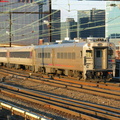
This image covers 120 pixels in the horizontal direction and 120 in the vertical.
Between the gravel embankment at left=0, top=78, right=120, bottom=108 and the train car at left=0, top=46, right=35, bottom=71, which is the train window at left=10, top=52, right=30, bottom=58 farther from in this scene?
the gravel embankment at left=0, top=78, right=120, bottom=108

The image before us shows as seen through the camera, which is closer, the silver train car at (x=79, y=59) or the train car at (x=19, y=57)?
the silver train car at (x=79, y=59)

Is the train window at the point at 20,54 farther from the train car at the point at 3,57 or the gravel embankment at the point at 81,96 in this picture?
the gravel embankment at the point at 81,96

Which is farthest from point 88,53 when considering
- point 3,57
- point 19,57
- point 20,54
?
point 3,57

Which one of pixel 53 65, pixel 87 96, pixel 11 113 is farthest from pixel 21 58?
pixel 11 113

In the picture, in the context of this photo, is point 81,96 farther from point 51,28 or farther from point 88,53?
point 51,28

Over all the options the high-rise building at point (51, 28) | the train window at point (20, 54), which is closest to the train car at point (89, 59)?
the high-rise building at point (51, 28)

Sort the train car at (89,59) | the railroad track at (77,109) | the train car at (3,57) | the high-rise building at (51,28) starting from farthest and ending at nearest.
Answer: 1. the train car at (3,57)
2. the high-rise building at (51,28)
3. the train car at (89,59)
4. the railroad track at (77,109)

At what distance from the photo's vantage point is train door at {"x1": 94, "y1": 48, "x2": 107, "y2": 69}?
18.3m

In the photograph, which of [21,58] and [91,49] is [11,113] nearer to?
[91,49]

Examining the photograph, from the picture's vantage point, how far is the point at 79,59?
18.8 meters

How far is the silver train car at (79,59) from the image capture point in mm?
18172

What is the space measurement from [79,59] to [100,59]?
145 centimetres

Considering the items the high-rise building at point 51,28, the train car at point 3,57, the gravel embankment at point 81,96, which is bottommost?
the gravel embankment at point 81,96

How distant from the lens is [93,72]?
18.1 meters
